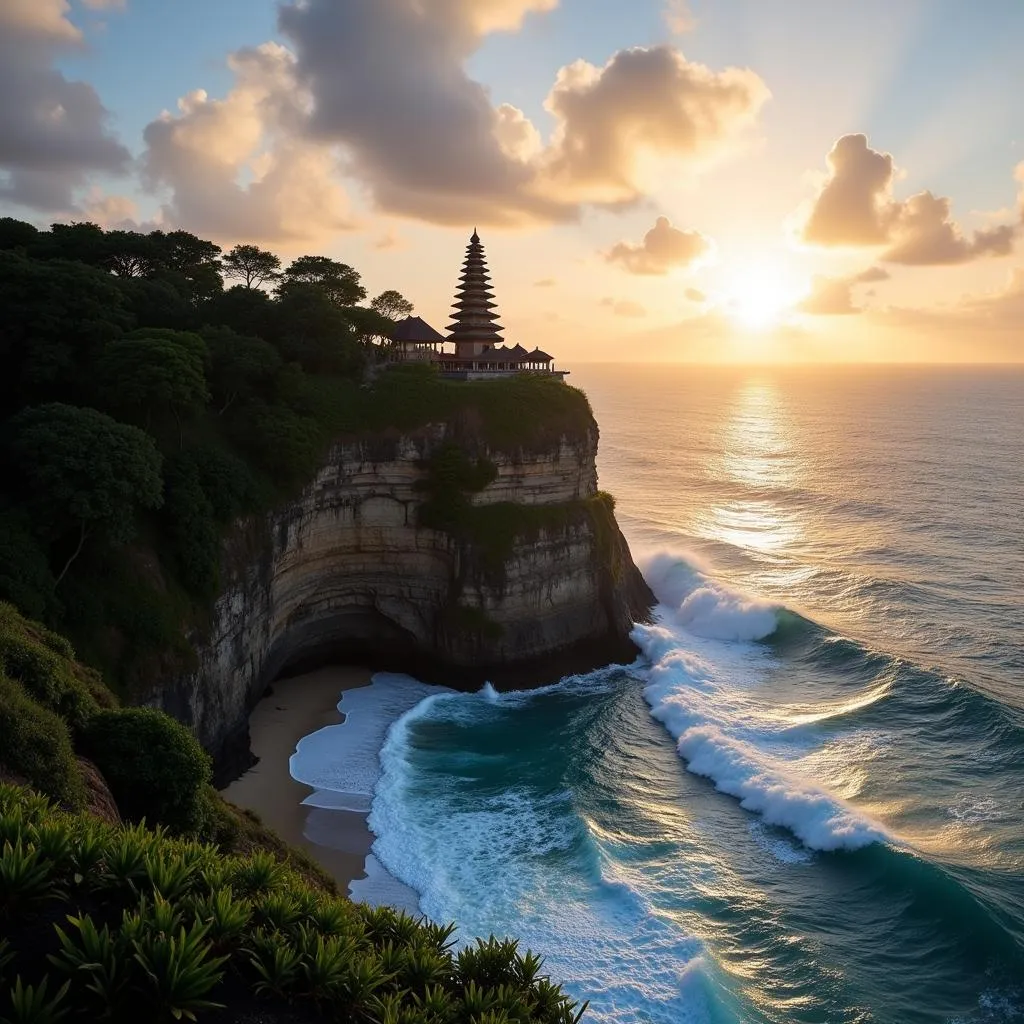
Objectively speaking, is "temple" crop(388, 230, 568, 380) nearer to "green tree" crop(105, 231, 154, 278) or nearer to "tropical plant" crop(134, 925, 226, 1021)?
"green tree" crop(105, 231, 154, 278)

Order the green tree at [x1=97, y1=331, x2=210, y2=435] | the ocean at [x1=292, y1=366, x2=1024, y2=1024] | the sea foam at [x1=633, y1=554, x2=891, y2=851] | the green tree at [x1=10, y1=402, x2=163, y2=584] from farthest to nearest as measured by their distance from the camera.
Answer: the green tree at [x1=97, y1=331, x2=210, y2=435]
the sea foam at [x1=633, y1=554, x2=891, y2=851]
the green tree at [x1=10, y1=402, x2=163, y2=584]
the ocean at [x1=292, y1=366, x2=1024, y2=1024]

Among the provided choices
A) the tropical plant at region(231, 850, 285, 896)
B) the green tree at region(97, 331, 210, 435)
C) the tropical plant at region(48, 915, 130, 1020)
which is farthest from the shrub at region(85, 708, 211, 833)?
the green tree at region(97, 331, 210, 435)

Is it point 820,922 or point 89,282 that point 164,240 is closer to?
point 89,282

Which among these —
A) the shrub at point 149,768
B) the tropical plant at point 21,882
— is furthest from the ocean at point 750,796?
the tropical plant at point 21,882

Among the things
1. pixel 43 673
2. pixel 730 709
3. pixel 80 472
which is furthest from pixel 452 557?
pixel 43 673

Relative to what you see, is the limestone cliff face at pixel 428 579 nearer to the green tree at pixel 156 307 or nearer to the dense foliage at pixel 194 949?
the green tree at pixel 156 307

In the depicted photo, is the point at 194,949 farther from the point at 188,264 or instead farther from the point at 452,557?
the point at 188,264

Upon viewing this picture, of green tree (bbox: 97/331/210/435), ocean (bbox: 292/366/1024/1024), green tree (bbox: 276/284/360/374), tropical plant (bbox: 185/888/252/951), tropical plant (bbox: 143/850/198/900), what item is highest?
green tree (bbox: 276/284/360/374)
